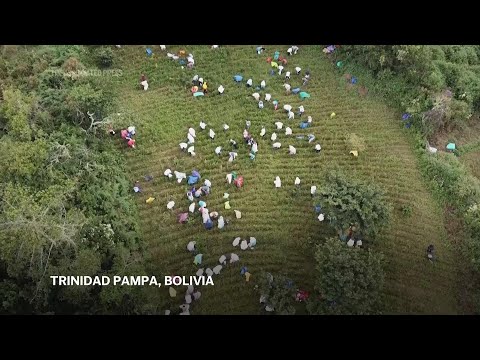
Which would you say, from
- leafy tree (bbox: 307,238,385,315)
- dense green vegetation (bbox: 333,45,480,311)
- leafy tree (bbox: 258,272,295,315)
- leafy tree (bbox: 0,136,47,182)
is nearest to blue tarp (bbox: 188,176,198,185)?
leafy tree (bbox: 258,272,295,315)

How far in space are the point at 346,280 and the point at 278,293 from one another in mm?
2762

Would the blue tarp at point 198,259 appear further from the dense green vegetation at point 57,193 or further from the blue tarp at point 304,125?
the blue tarp at point 304,125

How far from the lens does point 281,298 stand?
781 inches

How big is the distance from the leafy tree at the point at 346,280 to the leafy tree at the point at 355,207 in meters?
1.27

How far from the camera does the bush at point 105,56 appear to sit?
84.6 feet

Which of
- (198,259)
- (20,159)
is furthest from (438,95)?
(20,159)

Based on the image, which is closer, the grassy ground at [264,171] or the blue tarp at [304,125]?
the grassy ground at [264,171]

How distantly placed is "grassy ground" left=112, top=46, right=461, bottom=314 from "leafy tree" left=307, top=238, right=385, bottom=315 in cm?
157

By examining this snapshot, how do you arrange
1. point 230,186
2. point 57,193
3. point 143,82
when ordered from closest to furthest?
point 57,193, point 230,186, point 143,82

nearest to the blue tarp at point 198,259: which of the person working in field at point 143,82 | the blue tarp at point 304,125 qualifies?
the blue tarp at point 304,125

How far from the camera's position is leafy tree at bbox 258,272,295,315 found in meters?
19.7

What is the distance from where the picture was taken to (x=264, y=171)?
2347 centimetres

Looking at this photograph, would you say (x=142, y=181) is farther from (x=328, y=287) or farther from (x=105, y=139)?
(x=328, y=287)

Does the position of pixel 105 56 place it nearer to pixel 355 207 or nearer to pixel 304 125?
pixel 304 125
